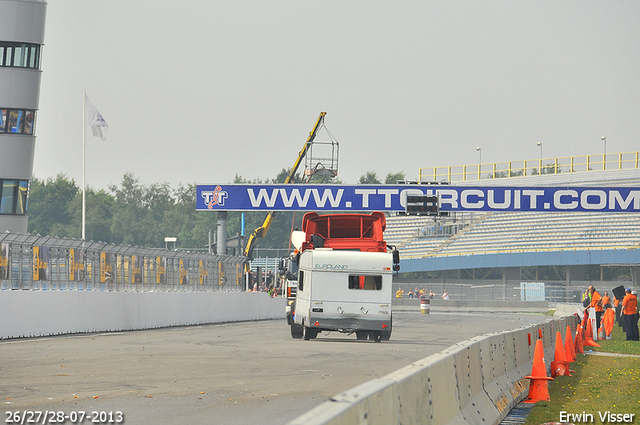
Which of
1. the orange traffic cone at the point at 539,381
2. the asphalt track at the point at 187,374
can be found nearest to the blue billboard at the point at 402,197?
the asphalt track at the point at 187,374

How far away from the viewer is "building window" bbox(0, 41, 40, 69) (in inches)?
1576

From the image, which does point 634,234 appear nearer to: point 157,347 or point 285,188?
point 285,188

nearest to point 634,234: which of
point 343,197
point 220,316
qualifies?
point 343,197

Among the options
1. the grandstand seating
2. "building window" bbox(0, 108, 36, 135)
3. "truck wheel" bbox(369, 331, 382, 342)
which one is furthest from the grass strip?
the grandstand seating

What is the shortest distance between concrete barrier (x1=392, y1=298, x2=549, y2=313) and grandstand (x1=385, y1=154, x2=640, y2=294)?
7.49 m

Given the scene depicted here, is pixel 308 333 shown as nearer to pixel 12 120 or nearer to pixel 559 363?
pixel 559 363

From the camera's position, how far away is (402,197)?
4806 cm

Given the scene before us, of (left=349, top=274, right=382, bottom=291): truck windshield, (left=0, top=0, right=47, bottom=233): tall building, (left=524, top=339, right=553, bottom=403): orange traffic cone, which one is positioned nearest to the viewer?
(left=524, top=339, right=553, bottom=403): orange traffic cone

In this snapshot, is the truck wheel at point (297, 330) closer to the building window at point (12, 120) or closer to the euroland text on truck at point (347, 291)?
the euroland text on truck at point (347, 291)

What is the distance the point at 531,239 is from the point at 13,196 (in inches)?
1834

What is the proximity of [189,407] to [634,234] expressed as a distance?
213 feet

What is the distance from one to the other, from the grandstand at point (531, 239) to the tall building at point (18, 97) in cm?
3629

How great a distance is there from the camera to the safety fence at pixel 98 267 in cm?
2130

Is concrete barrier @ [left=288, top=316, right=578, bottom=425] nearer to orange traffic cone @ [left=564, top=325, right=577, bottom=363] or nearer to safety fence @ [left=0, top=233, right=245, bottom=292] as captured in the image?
orange traffic cone @ [left=564, top=325, right=577, bottom=363]
